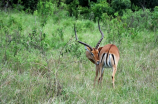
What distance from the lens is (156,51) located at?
6.64 metres

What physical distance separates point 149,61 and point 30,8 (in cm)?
907

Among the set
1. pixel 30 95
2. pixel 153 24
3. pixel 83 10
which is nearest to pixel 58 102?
pixel 30 95

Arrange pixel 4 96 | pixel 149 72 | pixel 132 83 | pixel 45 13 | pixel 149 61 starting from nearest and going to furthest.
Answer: pixel 4 96 < pixel 132 83 < pixel 149 72 < pixel 149 61 < pixel 45 13

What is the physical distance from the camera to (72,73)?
5.20 meters

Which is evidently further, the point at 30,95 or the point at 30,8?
the point at 30,8

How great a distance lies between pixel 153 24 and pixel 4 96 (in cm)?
683

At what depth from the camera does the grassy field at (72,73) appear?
12.6 feet

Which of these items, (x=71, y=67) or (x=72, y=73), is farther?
(x=71, y=67)

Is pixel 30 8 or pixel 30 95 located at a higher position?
pixel 30 8

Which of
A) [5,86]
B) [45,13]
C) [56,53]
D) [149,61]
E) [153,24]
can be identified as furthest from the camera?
[45,13]

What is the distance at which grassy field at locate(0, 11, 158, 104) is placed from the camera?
12.6 ft

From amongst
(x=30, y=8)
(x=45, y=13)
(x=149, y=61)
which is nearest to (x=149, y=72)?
(x=149, y=61)

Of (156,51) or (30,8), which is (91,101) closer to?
(156,51)

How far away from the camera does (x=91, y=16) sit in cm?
1165
